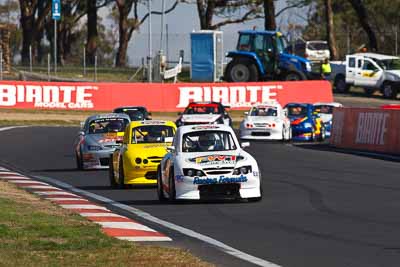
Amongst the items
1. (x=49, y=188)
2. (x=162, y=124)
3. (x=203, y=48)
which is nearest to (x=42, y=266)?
(x=49, y=188)

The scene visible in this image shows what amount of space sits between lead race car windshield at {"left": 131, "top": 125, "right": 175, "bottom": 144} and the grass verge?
6262mm

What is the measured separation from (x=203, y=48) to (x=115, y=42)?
3141 inches

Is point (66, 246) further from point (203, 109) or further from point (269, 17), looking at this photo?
point (269, 17)

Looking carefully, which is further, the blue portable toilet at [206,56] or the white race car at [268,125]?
the blue portable toilet at [206,56]

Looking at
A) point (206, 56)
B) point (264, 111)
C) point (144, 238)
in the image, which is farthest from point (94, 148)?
point (206, 56)

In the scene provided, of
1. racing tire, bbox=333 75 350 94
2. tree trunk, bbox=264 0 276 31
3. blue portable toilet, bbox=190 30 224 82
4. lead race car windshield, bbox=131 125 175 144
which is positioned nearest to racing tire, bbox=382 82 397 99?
racing tire, bbox=333 75 350 94

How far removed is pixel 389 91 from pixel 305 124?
19.6 meters

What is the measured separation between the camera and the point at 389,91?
59969 mm

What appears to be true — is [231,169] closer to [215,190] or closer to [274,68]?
[215,190]

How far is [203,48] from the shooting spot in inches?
2557

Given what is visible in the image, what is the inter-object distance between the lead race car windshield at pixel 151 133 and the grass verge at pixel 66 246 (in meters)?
6.26

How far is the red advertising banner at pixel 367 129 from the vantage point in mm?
31391

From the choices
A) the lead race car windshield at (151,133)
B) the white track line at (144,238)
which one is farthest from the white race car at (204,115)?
the white track line at (144,238)

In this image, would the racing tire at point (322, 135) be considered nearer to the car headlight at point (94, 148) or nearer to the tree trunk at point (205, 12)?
the car headlight at point (94, 148)
